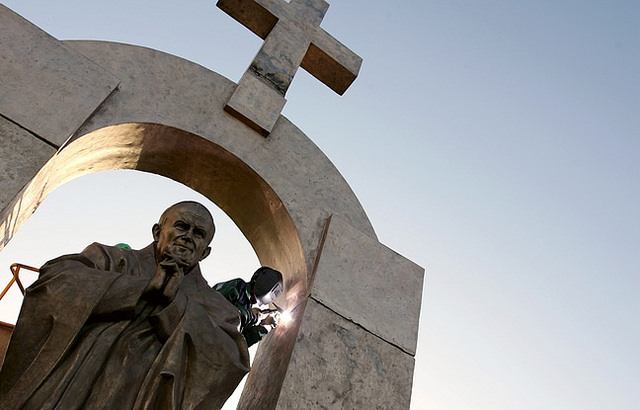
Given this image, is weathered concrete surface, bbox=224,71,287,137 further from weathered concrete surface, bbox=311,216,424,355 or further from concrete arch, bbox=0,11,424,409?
weathered concrete surface, bbox=311,216,424,355

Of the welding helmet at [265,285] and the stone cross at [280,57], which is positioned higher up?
the stone cross at [280,57]

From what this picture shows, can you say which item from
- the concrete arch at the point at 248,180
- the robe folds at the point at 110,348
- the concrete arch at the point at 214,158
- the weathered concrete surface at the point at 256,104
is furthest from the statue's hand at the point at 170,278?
the weathered concrete surface at the point at 256,104

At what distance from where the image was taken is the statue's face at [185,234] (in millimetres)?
2963

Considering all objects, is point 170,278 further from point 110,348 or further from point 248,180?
point 248,180

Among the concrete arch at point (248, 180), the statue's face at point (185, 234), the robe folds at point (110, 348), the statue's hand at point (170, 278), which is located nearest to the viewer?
the robe folds at point (110, 348)

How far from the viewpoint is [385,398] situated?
3.33 m

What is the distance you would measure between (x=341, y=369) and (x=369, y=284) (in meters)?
0.71

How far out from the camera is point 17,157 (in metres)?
3.09

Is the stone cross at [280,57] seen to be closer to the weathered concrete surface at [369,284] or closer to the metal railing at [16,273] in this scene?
the weathered concrete surface at [369,284]

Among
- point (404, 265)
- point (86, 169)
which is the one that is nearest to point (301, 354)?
point (404, 265)

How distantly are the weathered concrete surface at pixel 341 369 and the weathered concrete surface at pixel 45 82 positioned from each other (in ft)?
6.08

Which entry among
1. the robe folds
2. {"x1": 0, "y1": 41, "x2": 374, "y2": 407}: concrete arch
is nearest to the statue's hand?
the robe folds

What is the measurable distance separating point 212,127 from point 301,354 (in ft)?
5.66

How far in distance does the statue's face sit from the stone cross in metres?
1.22
